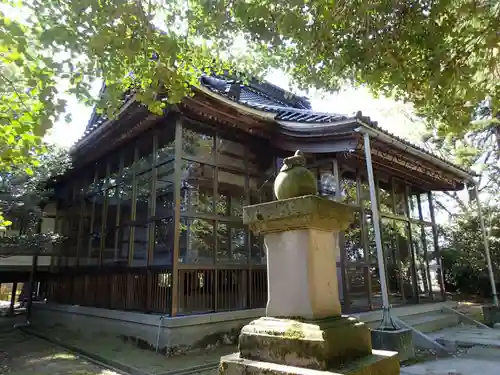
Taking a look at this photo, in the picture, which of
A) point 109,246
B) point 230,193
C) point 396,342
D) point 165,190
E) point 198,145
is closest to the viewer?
point 396,342

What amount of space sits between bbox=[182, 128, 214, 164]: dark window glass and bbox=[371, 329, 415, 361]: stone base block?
4.35 m

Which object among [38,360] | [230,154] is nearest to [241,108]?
[230,154]

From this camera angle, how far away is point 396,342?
5605 mm

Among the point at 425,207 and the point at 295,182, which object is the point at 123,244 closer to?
the point at 295,182

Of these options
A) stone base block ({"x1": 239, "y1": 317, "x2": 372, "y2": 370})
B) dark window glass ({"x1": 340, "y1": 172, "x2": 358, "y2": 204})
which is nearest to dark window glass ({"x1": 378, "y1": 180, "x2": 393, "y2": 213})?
dark window glass ({"x1": 340, "y1": 172, "x2": 358, "y2": 204})

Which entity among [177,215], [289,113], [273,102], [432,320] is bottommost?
[432,320]

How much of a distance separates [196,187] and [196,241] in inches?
41.0

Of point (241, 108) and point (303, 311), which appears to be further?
point (241, 108)

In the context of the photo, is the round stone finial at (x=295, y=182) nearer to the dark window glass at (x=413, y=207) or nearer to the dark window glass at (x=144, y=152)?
the dark window glass at (x=144, y=152)

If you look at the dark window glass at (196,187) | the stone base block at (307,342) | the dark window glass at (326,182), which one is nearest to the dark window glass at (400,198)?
the dark window glass at (326,182)

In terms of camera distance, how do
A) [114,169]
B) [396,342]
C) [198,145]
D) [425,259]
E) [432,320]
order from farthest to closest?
[425,259] < [114,169] < [432,320] < [198,145] < [396,342]

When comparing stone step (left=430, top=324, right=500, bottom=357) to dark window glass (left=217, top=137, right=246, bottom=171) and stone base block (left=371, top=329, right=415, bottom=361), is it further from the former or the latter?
dark window glass (left=217, top=137, right=246, bottom=171)

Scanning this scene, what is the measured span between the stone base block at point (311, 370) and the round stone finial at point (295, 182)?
4.43ft

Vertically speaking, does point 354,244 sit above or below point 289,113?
below
